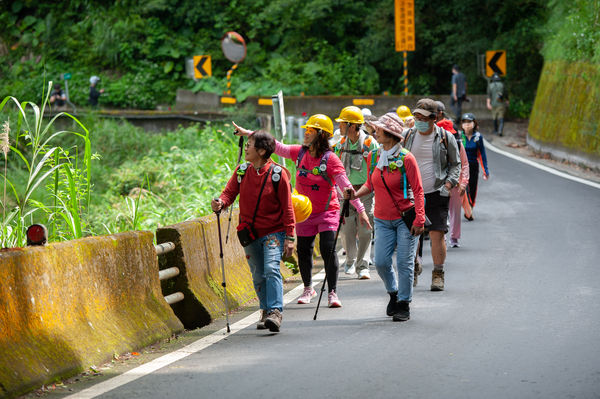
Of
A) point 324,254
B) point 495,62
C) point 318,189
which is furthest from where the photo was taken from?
point 495,62

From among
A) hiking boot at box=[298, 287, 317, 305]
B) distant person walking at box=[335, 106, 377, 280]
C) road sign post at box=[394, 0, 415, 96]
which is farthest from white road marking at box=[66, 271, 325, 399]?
road sign post at box=[394, 0, 415, 96]

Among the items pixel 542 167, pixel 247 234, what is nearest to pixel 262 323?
pixel 247 234

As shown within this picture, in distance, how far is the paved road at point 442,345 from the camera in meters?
6.11

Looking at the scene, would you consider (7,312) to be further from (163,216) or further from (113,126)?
(113,126)

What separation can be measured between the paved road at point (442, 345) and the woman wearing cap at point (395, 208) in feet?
1.29

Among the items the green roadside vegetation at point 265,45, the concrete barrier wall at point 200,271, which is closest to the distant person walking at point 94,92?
the green roadside vegetation at point 265,45

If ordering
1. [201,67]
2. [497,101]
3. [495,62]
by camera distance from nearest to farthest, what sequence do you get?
[497,101]
[495,62]
[201,67]

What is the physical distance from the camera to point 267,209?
8102 mm

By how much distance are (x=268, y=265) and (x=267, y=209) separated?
47cm

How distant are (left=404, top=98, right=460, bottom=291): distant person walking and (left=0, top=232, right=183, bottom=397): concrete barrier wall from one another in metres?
3.23

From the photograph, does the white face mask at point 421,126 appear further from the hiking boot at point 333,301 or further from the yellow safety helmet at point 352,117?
the hiking boot at point 333,301

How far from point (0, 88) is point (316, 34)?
1290 centimetres

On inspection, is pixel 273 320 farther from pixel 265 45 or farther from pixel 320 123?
pixel 265 45

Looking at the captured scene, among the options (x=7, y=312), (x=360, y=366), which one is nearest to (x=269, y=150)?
(x=360, y=366)
